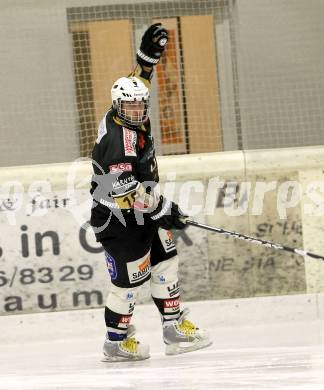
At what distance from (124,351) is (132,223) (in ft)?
2.17

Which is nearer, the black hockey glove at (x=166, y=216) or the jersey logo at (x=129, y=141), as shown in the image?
the jersey logo at (x=129, y=141)

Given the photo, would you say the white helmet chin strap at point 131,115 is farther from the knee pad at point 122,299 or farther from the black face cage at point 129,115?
the knee pad at point 122,299

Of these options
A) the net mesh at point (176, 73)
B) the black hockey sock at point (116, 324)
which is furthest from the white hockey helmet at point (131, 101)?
the net mesh at point (176, 73)

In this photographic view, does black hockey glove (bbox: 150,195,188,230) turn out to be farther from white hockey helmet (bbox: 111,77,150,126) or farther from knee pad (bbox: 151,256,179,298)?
white hockey helmet (bbox: 111,77,150,126)

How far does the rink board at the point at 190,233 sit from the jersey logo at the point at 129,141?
59.0 inches

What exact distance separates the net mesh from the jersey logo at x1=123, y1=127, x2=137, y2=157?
6.10 feet

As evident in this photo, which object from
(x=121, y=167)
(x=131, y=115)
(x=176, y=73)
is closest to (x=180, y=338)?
(x=121, y=167)

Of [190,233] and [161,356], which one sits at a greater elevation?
[190,233]

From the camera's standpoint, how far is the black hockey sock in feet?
17.4

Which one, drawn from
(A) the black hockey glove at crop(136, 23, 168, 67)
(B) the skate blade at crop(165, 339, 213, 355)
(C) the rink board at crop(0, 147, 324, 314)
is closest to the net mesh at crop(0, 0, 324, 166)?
(C) the rink board at crop(0, 147, 324, 314)

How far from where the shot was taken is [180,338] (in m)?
5.43

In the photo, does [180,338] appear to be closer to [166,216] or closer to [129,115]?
[166,216]

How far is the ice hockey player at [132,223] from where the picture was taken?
513 centimetres

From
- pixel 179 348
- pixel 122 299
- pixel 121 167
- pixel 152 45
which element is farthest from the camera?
pixel 152 45
